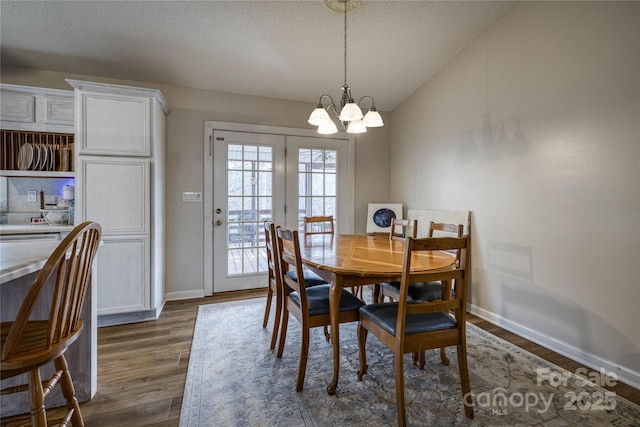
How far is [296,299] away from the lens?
1.96 metres

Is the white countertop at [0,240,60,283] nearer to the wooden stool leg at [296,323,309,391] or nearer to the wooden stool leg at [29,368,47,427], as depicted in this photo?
the wooden stool leg at [29,368,47,427]

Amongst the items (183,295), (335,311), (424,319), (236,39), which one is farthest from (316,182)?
(424,319)

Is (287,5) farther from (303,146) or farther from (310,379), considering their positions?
(310,379)

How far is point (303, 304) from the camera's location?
1.76 m

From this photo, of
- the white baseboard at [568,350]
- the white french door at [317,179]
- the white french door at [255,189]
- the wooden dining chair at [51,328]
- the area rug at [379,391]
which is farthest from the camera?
the white french door at [317,179]

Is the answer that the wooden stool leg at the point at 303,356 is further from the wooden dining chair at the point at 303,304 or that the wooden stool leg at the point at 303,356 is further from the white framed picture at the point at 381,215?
the white framed picture at the point at 381,215

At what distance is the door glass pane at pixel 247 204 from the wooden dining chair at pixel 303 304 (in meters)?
1.68

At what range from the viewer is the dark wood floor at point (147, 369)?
1571 millimetres

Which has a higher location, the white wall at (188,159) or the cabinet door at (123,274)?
the white wall at (188,159)

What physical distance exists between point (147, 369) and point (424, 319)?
1.85 meters

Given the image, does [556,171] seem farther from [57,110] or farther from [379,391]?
[57,110]

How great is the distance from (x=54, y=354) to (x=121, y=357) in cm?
125

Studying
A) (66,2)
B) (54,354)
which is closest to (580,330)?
(54,354)

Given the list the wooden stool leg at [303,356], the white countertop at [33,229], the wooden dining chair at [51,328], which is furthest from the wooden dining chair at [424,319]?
the white countertop at [33,229]
